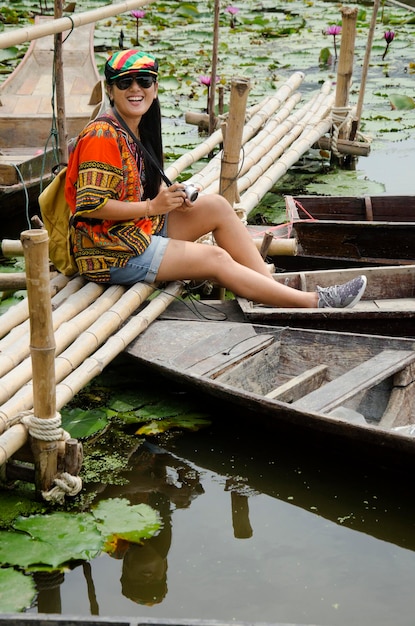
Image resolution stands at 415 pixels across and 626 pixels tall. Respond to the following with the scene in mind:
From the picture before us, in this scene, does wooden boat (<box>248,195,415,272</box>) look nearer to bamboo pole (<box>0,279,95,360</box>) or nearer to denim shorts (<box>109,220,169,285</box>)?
denim shorts (<box>109,220,169,285</box>)

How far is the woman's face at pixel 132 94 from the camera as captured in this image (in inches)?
138

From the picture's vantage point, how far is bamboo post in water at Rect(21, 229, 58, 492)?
2.56 m

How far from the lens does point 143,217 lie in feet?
12.2

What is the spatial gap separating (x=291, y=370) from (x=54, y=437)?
126 cm

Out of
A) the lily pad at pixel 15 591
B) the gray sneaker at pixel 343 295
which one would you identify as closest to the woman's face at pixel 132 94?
the gray sneaker at pixel 343 295

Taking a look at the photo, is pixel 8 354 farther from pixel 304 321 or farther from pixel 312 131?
pixel 312 131

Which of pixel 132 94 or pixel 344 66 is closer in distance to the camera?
pixel 132 94

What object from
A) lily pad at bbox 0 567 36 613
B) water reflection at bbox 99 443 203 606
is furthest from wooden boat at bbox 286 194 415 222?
lily pad at bbox 0 567 36 613

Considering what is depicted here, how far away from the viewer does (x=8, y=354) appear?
318 centimetres

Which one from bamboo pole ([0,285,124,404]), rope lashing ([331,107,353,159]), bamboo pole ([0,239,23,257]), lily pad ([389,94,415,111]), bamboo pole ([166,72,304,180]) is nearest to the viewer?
bamboo pole ([0,285,124,404])

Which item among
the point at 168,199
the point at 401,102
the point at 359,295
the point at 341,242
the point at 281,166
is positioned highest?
the point at 168,199

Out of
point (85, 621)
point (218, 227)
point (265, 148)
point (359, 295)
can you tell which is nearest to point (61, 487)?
point (85, 621)

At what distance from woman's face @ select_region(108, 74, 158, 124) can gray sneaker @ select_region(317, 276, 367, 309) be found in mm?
1131

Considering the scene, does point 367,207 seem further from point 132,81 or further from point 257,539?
point 257,539
